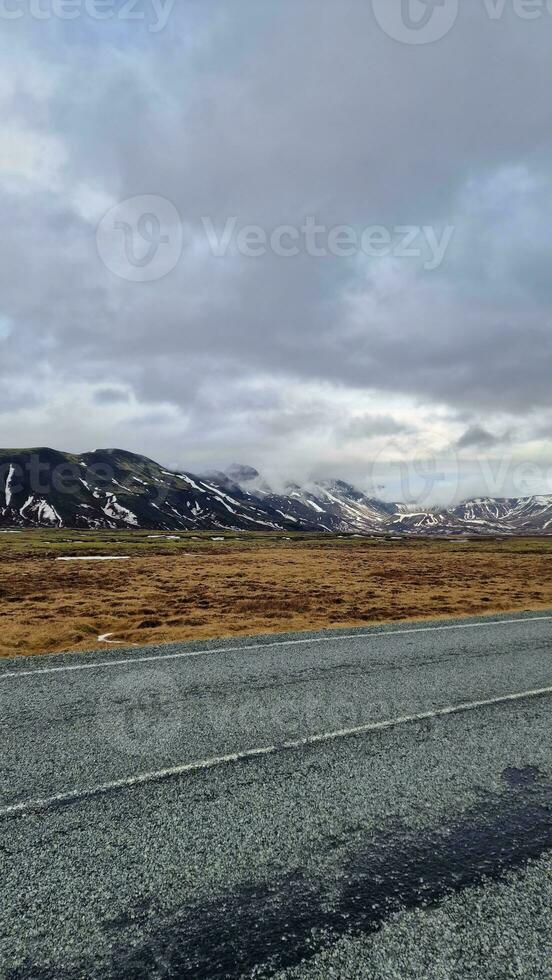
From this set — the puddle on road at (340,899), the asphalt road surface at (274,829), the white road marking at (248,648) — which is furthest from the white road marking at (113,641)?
the puddle on road at (340,899)

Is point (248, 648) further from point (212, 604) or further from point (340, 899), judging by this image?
point (212, 604)

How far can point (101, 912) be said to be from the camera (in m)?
3.44

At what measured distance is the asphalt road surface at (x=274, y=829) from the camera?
10.4ft

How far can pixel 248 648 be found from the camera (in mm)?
10969

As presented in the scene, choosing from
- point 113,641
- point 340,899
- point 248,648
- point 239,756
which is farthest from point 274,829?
point 113,641

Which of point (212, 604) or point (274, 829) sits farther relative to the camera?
point (212, 604)

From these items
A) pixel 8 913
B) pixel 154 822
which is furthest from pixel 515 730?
pixel 8 913

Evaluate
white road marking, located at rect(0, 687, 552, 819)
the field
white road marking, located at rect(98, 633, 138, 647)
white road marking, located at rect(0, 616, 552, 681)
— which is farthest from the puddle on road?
the field

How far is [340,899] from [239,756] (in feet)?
7.57

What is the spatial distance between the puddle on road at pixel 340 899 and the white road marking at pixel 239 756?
6.01 ft

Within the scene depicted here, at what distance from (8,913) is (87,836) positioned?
2.96ft

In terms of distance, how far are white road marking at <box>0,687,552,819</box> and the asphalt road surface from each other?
29 millimetres

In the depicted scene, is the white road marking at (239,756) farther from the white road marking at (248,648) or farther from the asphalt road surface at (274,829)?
the white road marking at (248,648)

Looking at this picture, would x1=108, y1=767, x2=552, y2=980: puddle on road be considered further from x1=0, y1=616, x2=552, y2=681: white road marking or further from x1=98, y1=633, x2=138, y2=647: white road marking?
x1=98, y1=633, x2=138, y2=647: white road marking
